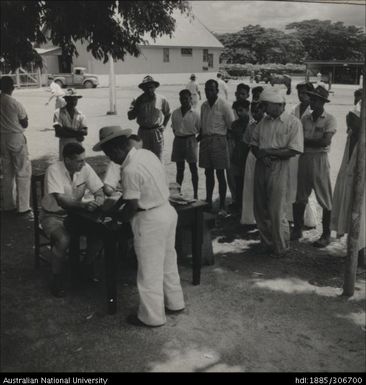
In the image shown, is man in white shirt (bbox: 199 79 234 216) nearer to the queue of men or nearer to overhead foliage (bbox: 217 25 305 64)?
the queue of men

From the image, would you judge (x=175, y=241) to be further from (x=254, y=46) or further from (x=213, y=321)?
(x=254, y=46)

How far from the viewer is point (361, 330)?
4.69 metres

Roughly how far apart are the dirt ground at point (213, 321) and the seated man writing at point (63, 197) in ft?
1.39

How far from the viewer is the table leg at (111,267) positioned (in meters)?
4.73

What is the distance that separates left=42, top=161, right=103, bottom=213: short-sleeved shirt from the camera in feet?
17.5

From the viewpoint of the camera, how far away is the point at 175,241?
623 centimetres

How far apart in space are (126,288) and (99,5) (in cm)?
387

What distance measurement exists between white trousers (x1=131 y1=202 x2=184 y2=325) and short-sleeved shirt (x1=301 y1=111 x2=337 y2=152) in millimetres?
2914

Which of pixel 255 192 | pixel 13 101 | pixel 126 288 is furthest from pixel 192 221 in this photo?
pixel 13 101

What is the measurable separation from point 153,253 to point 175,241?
1.72 meters

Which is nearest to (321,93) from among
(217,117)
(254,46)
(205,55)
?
(217,117)

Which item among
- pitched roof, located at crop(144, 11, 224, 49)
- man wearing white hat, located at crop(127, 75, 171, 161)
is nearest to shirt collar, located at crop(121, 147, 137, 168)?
man wearing white hat, located at crop(127, 75, 171, 161)

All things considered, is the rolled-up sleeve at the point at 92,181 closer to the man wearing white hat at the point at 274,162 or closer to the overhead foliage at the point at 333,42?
the man wearing white hat at the point at 274,162
